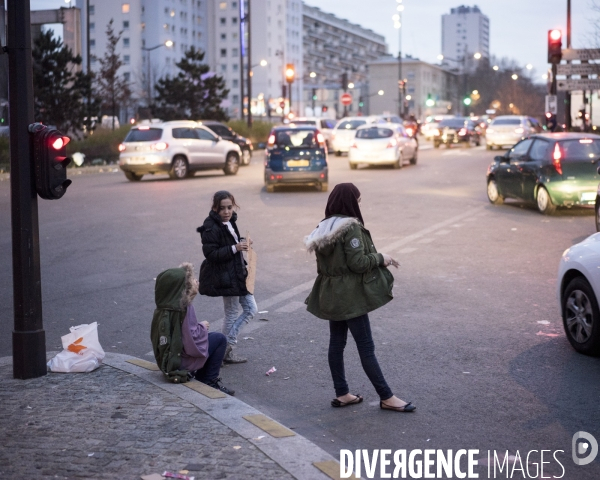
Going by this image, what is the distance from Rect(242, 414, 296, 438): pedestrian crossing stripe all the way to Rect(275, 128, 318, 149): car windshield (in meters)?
18.4

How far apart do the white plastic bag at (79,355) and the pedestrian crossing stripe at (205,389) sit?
0.87m

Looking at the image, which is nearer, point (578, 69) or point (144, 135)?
point (144, 135)

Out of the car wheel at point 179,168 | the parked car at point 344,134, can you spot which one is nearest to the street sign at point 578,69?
the parked car at point 344,134

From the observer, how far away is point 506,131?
4491 cm

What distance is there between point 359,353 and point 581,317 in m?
2.30

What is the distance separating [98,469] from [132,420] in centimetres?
84

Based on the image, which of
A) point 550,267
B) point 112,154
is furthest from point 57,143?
point 112,154

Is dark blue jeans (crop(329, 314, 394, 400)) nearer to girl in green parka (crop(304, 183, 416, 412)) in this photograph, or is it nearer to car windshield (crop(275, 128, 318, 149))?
girl in green parka (crop(304, 183, 416, 412))

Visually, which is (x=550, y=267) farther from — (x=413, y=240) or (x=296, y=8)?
(x=296, y=8)

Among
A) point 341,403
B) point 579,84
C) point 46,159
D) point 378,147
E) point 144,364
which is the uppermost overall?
point 579,84

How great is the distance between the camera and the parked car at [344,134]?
40844mm

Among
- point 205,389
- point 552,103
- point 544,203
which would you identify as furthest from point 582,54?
point 205,389

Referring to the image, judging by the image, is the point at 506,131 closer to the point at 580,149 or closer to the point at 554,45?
the point at 554,45

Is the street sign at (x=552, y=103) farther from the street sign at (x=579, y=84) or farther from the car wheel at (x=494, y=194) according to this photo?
the car wheel at (x=494, y=194)
